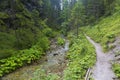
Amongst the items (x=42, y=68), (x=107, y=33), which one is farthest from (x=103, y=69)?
(x=107, y=33)

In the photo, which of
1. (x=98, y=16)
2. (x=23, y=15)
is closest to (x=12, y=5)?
(x=23, y=15)

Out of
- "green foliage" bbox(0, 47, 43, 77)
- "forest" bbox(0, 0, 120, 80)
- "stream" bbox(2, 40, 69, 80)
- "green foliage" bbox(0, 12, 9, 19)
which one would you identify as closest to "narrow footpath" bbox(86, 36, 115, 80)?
"forest" bbox(0, 0, 120, 80)

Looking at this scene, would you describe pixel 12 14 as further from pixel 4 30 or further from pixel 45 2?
A: pixel 45 2

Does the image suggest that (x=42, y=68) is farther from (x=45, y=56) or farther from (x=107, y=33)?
(x=107, y=33)

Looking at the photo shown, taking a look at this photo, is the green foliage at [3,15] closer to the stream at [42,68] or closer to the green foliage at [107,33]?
the stream at [42,68]

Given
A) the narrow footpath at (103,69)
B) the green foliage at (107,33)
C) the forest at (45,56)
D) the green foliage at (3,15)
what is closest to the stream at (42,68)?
the forest at (45,56)

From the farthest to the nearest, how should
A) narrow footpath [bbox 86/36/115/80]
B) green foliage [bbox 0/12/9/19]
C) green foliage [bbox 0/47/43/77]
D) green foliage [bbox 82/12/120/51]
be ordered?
1. green foliage [bbox 0/12/9/19]
2. green foliage [bbox 82/12/120/51]
3. green foliage [bbox 0/47/43/77]
4. narrow footpath [bbox 86/36/115/80]

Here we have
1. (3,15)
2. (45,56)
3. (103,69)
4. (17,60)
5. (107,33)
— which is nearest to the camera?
(103,69)

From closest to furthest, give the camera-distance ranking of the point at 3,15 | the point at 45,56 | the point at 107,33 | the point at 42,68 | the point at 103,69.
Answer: the point at 103,69 < the point at 42,68 < the point at 45,56 < the point at 107,33 < the point at 3,15

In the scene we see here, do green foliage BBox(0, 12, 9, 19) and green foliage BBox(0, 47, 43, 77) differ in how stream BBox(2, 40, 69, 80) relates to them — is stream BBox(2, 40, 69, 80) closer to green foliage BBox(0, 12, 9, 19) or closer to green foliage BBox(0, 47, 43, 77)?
green foliage BBox(0, 47, 43, 77)

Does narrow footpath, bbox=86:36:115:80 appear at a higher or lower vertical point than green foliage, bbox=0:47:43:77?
higher

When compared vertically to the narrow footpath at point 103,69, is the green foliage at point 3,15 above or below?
above

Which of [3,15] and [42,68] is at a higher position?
[3,15]

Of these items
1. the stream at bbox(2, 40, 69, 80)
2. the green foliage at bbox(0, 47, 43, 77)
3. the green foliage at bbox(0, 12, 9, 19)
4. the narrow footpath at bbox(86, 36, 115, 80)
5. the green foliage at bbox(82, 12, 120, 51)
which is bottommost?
the stream at bbox(2, 40, 69, 80)
